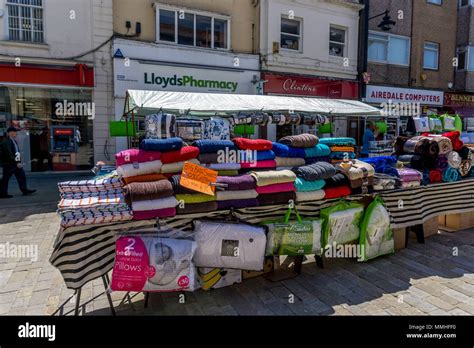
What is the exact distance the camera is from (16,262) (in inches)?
171

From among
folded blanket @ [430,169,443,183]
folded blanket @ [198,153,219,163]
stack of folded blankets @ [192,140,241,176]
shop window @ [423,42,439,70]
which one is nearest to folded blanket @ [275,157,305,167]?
stack of folded blankets @ [192,140,241,176]

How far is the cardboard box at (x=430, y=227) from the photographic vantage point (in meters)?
5.32

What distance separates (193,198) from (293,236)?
1252mm

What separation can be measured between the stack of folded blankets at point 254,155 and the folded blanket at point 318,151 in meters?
0.56

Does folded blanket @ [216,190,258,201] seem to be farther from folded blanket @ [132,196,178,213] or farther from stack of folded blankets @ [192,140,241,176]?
folded blanket @ [132,196,178,213]

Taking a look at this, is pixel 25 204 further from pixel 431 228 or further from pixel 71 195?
pixel 431 228

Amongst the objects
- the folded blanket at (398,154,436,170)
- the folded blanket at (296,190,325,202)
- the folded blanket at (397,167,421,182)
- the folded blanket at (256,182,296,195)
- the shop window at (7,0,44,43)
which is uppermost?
the shop window at (7,0,44,43)

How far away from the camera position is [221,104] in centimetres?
729

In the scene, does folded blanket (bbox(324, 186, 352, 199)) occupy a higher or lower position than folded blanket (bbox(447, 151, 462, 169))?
lower

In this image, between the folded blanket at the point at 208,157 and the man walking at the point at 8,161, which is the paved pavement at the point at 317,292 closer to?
the folded blanket at the point at 208,157

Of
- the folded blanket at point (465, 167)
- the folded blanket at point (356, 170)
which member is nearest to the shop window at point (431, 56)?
the folded blanket at point (465, 167)

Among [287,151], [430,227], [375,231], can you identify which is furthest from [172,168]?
[430,227]

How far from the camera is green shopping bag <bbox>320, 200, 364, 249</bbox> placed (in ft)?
12.7

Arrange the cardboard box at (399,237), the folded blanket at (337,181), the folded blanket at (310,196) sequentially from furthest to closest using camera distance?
the cardboard box at (399,237) < the folded blanket at (337,181) < the folded blanket at (310,196)
